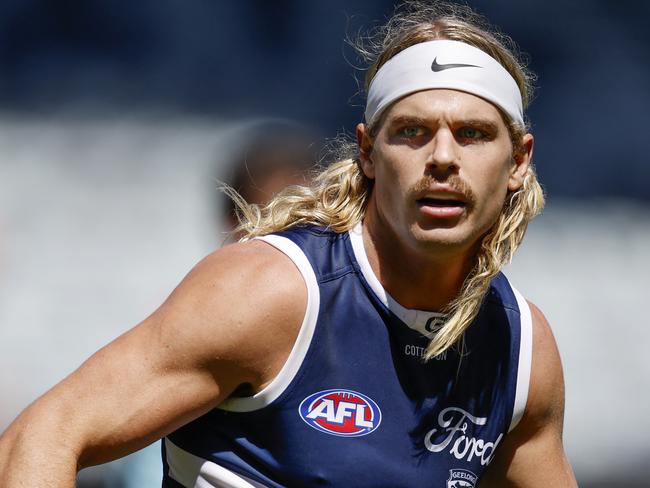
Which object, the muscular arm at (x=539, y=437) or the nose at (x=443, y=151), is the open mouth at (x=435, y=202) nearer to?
the nose at (x=443, y=151)

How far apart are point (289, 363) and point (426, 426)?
36 centimetres

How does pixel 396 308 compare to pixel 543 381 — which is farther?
pixel 543 381

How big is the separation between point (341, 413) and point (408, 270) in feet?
1.21

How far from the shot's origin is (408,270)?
267 cm

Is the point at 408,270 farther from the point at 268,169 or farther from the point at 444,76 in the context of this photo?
the point at 268,169

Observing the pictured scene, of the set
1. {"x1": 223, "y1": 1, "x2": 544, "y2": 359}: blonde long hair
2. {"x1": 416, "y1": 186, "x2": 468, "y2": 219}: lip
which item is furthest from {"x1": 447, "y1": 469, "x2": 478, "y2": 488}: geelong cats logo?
{"x1": 416, "y1": 186, "x2": 468, "y2": 219}: lip

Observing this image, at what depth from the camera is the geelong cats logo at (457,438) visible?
261 centimetres

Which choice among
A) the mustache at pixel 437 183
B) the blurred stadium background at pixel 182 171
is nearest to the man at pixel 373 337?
the mustache at pixel 437 183

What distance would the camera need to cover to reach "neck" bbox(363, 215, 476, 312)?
8.68 ft

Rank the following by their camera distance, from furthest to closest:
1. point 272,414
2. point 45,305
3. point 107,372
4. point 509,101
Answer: point 45,305 → point 509,101 → point 272,414 → point 107,372

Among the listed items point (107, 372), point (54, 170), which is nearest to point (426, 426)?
point (107, 372)

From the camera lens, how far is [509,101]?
268 cm

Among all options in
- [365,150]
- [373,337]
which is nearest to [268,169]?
[365,150]

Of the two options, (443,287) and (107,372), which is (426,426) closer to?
(443,287)
